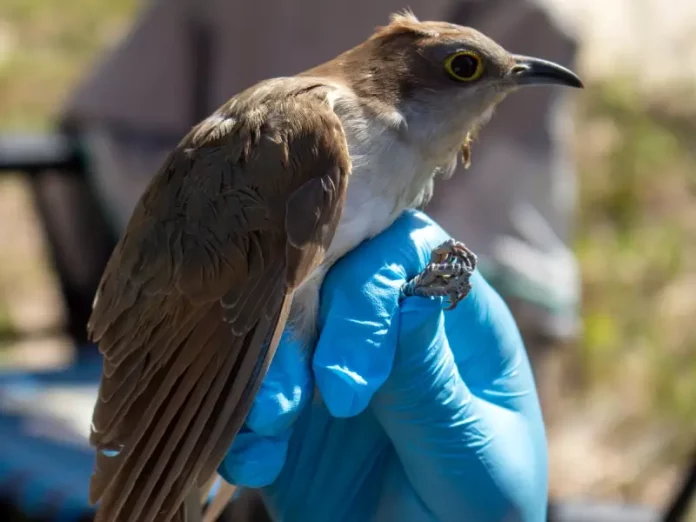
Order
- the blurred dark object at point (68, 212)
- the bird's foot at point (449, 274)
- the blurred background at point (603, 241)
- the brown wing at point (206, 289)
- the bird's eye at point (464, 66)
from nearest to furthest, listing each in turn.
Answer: the brown wing at point (206, 289)
the bird's foot at point (449, 274)
the bird's eye at point (464, 66)
the blurred background at point (603, 241)
the blurred dark object at point (68, 212)

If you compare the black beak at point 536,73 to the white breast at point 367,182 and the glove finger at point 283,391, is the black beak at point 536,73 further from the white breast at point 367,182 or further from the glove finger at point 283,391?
the glove finger at point 283,391

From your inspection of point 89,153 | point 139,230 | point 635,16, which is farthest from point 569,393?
point 635,16

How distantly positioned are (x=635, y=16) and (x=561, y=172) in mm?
5058

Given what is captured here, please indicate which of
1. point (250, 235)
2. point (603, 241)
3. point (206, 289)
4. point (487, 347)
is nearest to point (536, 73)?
point (487, 347)

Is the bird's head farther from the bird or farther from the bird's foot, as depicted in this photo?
the bird's foot

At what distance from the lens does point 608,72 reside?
26.3ft

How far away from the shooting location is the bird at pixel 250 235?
6.16ft

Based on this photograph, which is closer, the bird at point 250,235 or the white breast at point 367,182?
the bird at point 250,235

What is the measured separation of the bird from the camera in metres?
1.88

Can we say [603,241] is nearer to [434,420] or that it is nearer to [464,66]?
[464,66]

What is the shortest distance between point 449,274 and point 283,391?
386 millimetres

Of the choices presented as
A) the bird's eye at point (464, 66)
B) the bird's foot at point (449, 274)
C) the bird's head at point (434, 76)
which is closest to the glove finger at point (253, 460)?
the bird's foot at point (449, 274)

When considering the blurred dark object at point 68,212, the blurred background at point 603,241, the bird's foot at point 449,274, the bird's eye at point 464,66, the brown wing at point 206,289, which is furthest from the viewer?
the blurred dark object at point 68,212

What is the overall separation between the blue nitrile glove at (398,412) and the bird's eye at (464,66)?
302mm
